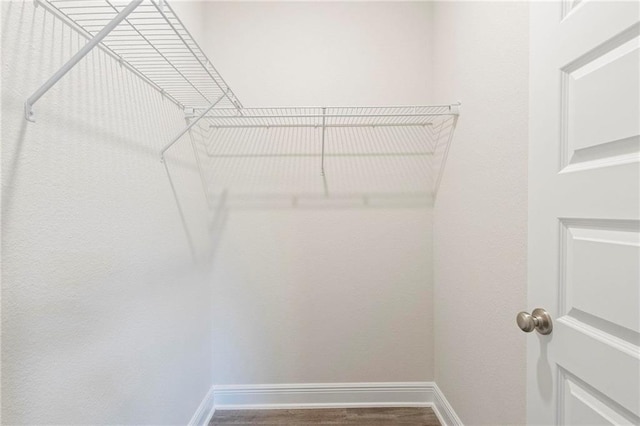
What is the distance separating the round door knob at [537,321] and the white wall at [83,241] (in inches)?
49.9

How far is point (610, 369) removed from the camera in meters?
0.60

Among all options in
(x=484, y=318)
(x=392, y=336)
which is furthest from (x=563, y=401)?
(x=392, y=336)

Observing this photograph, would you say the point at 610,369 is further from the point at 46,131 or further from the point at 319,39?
the point at 319,39

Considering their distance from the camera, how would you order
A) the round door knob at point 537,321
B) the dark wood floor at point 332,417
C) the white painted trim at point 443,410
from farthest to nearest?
the dark wood floor at point 332,417
the white painted trim at point 443,410
the round door knob at point 537,321

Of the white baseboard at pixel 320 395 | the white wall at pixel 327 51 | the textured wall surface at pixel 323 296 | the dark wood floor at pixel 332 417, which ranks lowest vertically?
the dark wood floor at pixel 332 417

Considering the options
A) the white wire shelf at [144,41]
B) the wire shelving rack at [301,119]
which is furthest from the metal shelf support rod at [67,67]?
the wire shelving rack at [301,119]

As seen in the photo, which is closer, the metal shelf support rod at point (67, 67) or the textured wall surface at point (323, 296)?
the metal shelf support rod at point (67, 67)

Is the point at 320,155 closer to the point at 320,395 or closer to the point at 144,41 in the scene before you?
the point at 144,41

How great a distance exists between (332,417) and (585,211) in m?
1.70

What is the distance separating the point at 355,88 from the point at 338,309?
1.39 metres

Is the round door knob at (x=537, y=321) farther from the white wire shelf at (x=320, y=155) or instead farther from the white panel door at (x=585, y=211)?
the white wire shelf at (x=320, y=155)

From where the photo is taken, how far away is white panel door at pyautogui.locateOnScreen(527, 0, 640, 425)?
1.85 ft

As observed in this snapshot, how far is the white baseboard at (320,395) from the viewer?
1801 millimetres

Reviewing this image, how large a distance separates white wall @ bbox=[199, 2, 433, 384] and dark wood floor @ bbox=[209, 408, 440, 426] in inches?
6.8
